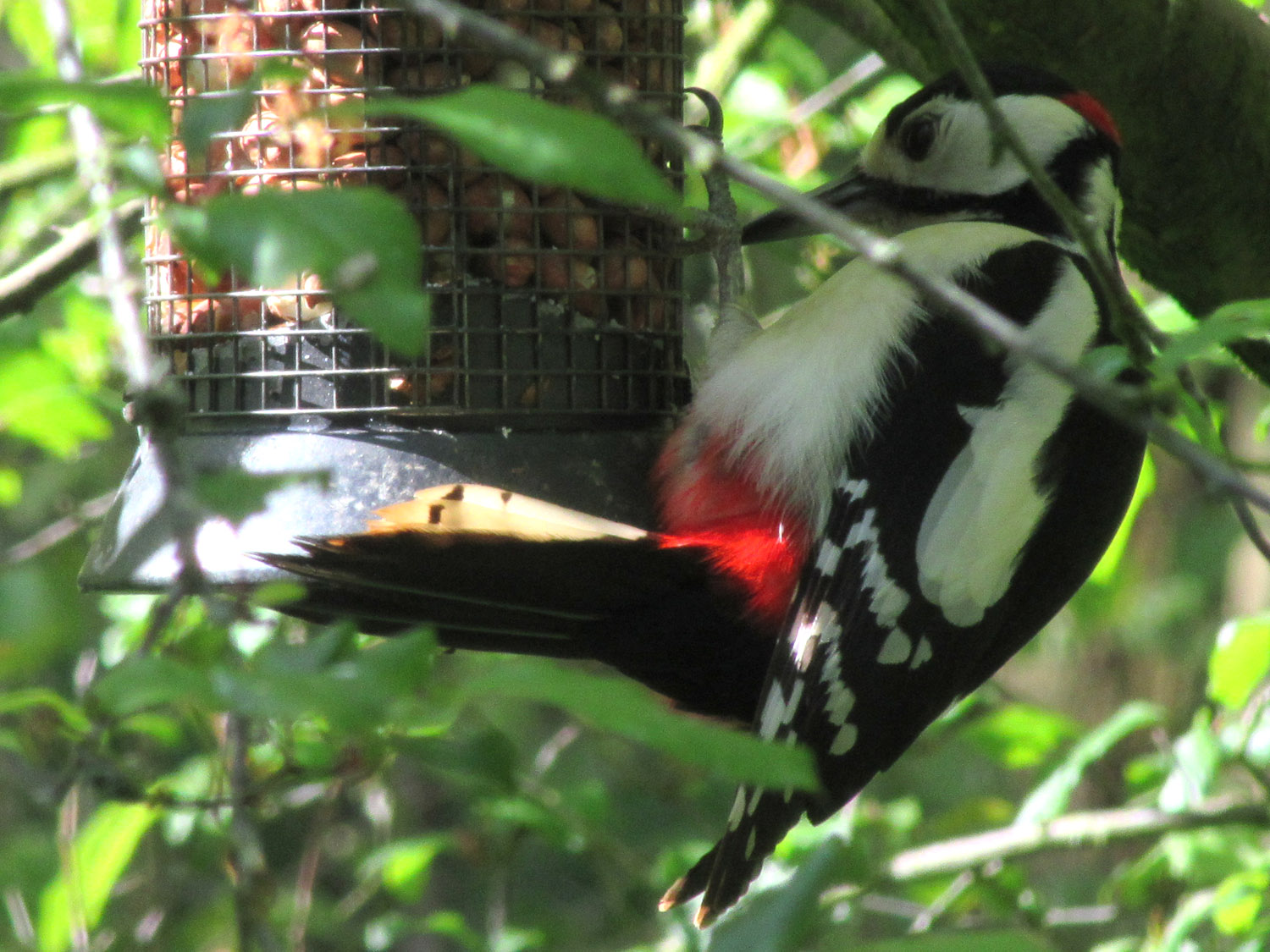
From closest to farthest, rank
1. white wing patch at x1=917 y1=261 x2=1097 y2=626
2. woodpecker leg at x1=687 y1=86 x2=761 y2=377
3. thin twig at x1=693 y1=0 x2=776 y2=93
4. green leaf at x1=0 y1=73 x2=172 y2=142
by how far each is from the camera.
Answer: green leaf at x1=0 y1=73 x2=172 y2=142 → white wing patch at x1=917 y1=261 x2=1097 y2=626 → woodpecker leg at x1=687 y1=86 x2=761 y2=377 → thin twig at x1=693 y1=0 x2=776 y2=93

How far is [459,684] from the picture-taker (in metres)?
0.84

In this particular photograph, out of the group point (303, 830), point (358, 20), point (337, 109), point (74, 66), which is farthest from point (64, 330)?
point (303, 830)

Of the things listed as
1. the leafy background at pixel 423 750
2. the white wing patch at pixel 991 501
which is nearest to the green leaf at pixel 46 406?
the leafy background at pixel 423 750

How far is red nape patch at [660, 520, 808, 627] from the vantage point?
6.45 ft

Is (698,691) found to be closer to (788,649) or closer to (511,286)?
(788,649)

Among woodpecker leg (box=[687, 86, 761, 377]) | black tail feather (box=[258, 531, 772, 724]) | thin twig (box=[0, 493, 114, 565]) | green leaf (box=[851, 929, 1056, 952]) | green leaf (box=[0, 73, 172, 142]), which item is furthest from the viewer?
thin twig (box=[0, 493, 114, 565])

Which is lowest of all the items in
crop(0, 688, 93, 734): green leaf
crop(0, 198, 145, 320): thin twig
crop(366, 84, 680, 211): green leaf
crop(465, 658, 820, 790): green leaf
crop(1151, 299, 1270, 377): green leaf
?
crop(0, 688, 93, 734): green leaf

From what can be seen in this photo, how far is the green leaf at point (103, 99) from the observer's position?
87 centimetres

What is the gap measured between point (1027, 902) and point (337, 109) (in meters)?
2.26

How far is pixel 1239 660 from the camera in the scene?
2289mm

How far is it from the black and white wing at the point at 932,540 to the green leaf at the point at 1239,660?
1.34 ft

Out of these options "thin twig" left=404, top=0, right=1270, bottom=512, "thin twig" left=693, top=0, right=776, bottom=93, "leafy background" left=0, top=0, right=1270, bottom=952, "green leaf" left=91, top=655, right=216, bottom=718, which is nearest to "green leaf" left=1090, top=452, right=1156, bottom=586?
"leafy background" left=0, top=0, right=1270, bottom=952

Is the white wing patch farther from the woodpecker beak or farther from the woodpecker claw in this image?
the woodpecker claw

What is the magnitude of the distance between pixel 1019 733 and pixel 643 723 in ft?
7.44
